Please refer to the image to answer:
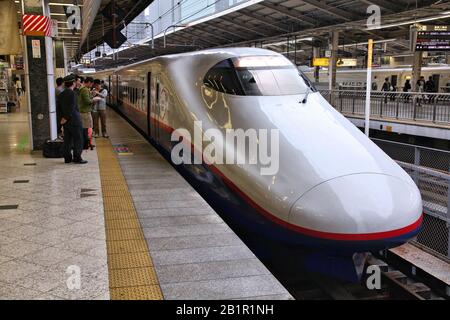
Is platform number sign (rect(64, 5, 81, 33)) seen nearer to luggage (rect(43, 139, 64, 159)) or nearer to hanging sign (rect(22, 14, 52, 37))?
hanging sign (rect(22, 14, 52, 37))

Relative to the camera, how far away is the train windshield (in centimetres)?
690

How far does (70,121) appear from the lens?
28.9ft

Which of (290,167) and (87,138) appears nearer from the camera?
(290,167)

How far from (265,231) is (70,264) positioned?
6.96 ft

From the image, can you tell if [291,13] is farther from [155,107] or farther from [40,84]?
[40,84]

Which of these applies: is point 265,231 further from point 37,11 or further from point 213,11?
point 213,11

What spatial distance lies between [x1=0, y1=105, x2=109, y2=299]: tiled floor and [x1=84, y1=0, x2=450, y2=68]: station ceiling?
7.59m

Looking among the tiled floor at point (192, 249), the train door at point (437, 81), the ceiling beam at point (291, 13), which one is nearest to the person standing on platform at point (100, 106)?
the tiled floor at point (192, 249)

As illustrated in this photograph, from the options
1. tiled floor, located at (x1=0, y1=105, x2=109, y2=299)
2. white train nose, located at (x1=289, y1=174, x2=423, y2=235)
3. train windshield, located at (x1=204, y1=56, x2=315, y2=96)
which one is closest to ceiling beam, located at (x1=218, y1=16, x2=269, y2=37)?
tiled floor, located at (x1=0, y1=105, x2=109, y2=299)

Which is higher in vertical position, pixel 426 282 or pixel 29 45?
pixel 29 45

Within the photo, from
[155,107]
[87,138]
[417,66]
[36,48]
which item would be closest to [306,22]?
[417,66]

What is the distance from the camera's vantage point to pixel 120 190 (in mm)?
7191

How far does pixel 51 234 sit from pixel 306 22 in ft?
63.8
